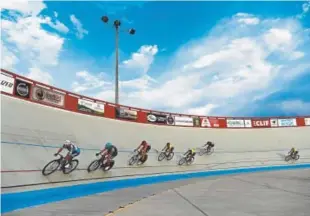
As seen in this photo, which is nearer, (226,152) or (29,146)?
(29,146)

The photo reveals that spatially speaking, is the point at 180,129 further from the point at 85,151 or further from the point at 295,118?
the point at 295,118

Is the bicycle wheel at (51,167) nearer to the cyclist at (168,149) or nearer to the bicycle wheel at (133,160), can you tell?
the bicycle wheel at (133,160)

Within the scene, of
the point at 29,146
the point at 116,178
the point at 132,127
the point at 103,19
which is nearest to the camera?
the point at 29,146

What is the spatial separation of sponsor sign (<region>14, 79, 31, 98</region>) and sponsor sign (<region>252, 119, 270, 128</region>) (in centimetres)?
2291

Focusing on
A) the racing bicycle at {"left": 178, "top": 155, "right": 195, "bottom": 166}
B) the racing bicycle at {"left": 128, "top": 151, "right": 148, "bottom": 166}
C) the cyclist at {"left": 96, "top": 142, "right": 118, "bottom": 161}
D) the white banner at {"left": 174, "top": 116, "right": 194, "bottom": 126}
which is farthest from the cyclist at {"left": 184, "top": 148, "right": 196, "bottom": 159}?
the cyclist at {"left": 96, "top": 142, "right": 118, "bottom": 161}

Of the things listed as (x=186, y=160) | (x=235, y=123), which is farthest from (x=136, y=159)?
(x=235, y=123)

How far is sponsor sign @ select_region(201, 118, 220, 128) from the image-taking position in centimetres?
2593

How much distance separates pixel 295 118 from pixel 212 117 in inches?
418

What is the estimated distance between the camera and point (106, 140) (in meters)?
16.8

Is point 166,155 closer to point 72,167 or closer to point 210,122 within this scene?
point 210,122

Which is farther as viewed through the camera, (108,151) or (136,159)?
(136,159)

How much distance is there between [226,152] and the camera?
2498 centimetres

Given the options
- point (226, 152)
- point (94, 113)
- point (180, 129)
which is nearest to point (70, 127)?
point (94, 113)

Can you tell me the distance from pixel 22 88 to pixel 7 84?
2.62ft
